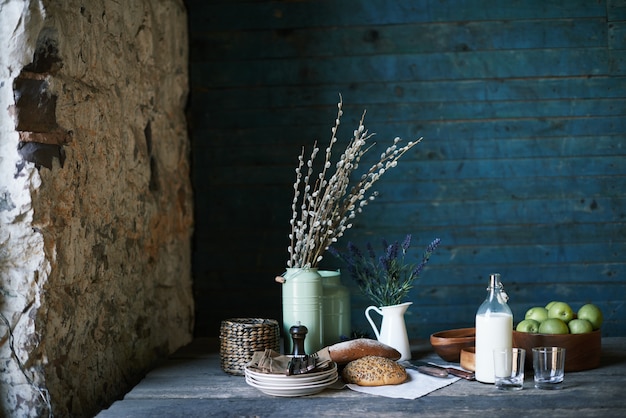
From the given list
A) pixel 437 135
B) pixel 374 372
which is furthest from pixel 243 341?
pixel 437 135

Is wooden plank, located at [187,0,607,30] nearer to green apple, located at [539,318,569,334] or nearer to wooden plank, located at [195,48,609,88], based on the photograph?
wooden plank, located at [195,48,609,88]

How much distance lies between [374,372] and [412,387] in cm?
11

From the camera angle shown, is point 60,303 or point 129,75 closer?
point 60,303

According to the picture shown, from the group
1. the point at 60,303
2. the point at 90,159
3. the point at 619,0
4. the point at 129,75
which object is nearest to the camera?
the point at 60,303

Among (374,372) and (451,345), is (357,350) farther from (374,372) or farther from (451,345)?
(451,345)

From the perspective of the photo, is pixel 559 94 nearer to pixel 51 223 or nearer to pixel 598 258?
pixel 598 258

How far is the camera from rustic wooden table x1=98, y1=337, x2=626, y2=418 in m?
1.66

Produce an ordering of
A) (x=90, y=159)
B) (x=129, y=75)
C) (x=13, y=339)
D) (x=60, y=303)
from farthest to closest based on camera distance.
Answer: (x=129, y=75)
(x=90, y=159)
(x=60, y=303)
(x=13, y=339)

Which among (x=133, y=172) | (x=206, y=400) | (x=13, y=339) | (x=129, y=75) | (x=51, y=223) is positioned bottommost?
(x=206, y=400)

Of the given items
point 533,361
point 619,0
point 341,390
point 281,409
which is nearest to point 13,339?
point 281,409

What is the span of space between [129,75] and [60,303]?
2.87 ft

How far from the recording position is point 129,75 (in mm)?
2330

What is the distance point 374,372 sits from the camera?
1.87m

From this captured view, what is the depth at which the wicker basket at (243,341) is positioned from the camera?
6.63ft
